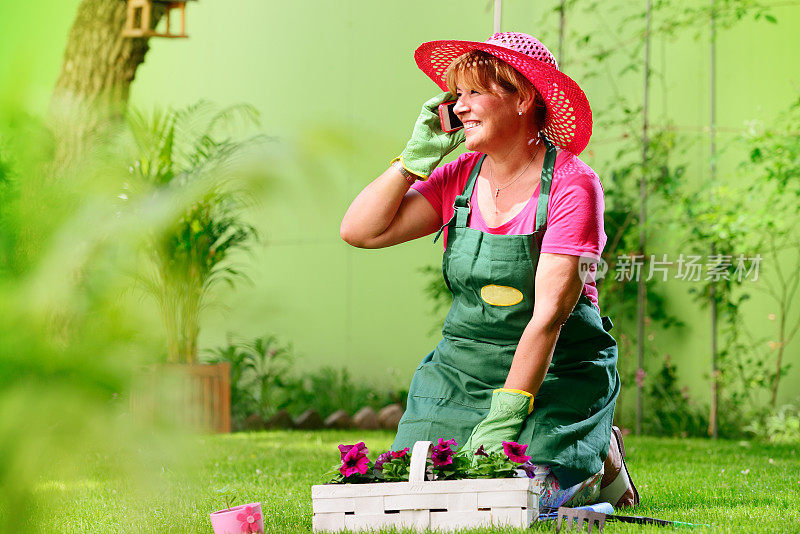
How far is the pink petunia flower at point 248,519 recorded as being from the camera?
2383 millimetres

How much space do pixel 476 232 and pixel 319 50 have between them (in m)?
4.87

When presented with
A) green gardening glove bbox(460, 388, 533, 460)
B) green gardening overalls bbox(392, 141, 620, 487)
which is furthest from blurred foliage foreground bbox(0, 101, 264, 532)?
green gardening overalls bbox(392, 141, 620, 487)

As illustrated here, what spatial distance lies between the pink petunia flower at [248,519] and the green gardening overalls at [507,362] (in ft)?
1.90

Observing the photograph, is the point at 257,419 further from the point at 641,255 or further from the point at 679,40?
the point at 679,40

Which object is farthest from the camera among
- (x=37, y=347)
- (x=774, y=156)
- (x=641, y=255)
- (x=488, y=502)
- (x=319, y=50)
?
(x=319, y=50)

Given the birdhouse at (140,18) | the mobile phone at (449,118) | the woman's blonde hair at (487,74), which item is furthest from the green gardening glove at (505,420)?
the birdhouse at (140,18)

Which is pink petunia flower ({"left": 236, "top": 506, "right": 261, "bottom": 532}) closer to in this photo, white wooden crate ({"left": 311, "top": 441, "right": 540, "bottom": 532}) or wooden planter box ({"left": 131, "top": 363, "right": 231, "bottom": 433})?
white wooden crate ({"left": 311, "top": 441, "right": 540, "bottom": 532})

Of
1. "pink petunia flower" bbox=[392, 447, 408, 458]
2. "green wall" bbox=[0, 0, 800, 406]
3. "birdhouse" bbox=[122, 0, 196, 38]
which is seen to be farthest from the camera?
"green wall" bbox=[0, 0, 800, 406]

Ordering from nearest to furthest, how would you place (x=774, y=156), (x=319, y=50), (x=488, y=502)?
(x=488, y=502) < (x=774, y=156) < (x=319, y=50)

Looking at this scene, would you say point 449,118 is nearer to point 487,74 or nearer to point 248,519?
point 487,74

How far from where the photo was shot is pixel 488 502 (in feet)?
7.75

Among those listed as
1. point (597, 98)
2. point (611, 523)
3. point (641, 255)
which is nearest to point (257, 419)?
point (641, 255)

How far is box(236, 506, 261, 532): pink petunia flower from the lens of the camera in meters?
2.38

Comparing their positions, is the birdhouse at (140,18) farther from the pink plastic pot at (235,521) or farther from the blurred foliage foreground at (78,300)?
the blurred foliage foreground at (78,300)
